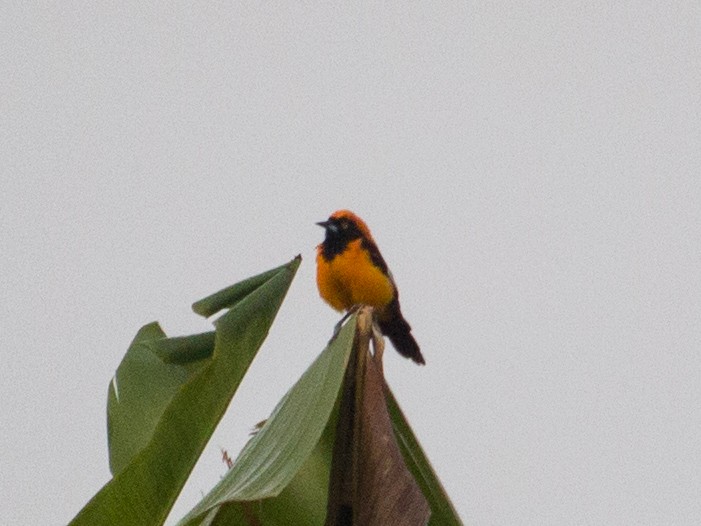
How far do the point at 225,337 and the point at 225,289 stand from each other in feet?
0.42

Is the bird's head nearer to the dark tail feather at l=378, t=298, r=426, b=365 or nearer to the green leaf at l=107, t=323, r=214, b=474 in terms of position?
the dark tail feather at l=378, t=298, r=426, b=365

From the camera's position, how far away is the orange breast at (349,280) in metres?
4.96

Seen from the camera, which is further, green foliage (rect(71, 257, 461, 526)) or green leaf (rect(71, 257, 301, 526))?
green leaf (rect(71, 257, 301, 526))

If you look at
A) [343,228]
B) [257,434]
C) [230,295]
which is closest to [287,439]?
[257,434]

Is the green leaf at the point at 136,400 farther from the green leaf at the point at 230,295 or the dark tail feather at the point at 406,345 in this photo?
the dark tail feather at the point at 406,345

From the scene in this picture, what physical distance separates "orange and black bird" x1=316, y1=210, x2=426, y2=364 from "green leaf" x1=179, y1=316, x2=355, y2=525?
2588 millimetres

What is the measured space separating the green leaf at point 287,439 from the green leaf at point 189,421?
0.47 ft

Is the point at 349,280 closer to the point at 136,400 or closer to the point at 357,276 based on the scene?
the point at 357,276

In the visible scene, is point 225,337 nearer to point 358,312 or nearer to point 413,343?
point 358,312

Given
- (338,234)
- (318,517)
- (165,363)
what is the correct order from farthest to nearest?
(338,234)
(165,363)
(318,517)

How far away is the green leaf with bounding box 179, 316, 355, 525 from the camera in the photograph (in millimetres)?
1888

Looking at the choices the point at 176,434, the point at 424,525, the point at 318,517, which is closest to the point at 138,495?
the point at 176,434

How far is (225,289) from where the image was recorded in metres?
2.41

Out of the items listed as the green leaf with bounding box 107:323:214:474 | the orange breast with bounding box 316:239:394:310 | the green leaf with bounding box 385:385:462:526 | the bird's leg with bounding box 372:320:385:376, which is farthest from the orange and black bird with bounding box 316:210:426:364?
the bird's leg with bounding box 372:320:385:376
